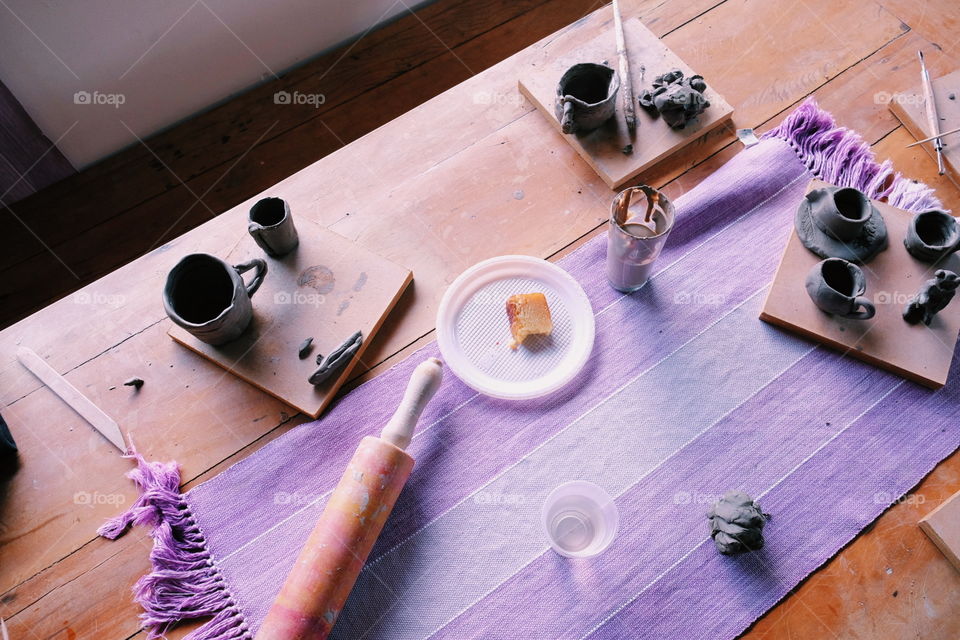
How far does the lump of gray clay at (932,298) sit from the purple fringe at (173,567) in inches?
43.1

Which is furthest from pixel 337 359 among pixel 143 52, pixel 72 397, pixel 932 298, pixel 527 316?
pixel 143 52

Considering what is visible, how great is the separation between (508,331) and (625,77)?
1.74ft

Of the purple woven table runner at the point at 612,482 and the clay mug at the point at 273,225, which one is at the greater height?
the clay mug at the point at 273,225

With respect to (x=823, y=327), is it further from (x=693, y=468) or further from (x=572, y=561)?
(x=572, y=561)

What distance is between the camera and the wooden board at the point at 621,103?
3.91 ft

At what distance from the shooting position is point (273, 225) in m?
1.06

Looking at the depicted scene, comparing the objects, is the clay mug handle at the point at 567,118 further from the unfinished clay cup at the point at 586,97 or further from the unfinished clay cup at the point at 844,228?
the unfinished clay cup at the point at 844,228

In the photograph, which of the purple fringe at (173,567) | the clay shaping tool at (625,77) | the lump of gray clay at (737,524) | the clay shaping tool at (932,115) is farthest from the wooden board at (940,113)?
the purple fringe at (173,567)

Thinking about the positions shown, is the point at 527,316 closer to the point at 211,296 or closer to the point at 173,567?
the point at 211,296

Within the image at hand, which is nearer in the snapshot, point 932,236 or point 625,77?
point 932,236

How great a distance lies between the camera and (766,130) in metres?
1.24

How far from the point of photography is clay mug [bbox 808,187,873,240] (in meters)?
1.06

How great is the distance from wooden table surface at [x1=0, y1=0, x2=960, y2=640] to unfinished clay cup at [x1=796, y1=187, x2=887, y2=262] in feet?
0.65

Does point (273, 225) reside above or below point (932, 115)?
above
